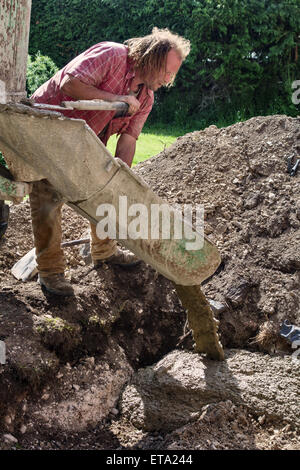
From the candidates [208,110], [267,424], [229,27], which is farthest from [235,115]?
[267,424]

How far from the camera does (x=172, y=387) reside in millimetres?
3004

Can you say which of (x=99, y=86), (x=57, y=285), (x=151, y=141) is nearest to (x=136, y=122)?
(x=99, y=86)

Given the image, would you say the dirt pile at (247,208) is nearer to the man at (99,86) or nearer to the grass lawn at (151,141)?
Result: the man at (99,86)

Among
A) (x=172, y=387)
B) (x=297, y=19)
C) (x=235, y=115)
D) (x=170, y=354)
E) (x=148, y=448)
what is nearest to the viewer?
(x=148, y=448)

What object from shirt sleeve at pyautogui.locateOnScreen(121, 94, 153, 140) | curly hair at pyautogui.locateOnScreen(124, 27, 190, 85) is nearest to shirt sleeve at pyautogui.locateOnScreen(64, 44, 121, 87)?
curly hair at pyautogui.locateOnScreen(124, 27, 190, 85)

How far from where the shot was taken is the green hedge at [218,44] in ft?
28.3

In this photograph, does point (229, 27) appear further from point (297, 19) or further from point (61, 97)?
point (61, 97)

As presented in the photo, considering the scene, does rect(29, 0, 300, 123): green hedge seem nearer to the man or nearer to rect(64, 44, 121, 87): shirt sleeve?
the man

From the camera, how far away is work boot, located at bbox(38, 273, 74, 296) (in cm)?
333

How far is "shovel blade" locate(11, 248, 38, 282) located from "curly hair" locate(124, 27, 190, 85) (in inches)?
61.4

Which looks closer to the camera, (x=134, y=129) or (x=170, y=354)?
(x=170, y=354)

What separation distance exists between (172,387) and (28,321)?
2.93 feet

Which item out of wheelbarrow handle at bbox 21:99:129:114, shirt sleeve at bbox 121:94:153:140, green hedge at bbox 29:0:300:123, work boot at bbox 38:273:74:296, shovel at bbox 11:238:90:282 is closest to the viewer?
wheelbarrow handle at bbox 21:99:129:114

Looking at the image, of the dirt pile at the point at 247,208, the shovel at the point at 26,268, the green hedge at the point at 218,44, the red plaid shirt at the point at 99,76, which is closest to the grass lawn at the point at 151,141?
the green hedge at the point at 218,44
